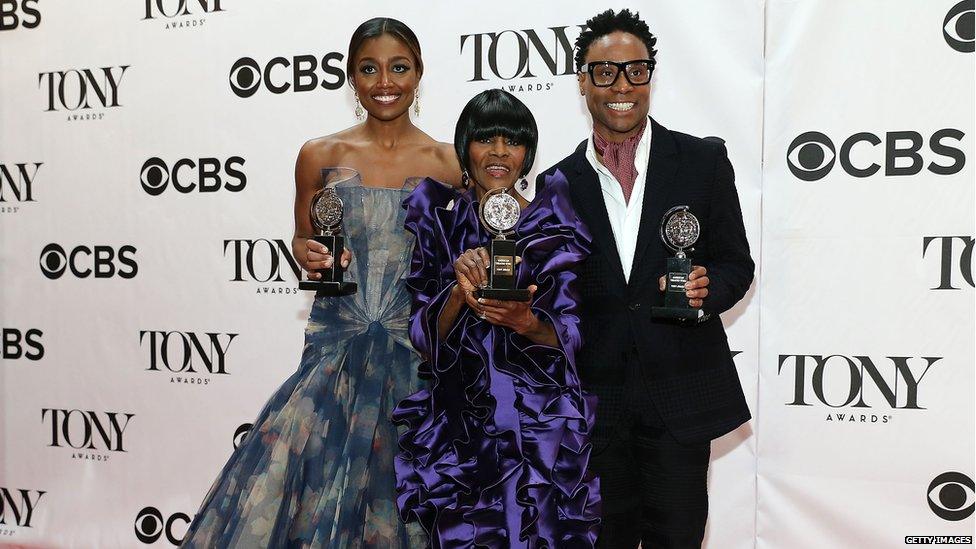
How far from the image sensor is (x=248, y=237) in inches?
135

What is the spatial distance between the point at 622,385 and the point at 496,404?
0.38m

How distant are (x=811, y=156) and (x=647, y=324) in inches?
48.4

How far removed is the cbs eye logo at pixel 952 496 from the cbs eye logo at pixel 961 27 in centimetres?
146

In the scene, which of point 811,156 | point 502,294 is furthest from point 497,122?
point 811,156

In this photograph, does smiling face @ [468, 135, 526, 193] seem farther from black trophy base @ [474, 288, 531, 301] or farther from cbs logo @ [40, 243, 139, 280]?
cbs logo @ [40, 243, 139, 280]

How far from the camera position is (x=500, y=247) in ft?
5.81

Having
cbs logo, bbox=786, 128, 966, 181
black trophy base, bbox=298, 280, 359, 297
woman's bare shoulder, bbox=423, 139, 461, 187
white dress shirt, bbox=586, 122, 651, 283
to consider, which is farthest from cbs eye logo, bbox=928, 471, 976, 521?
black trophy base, bbox=298, 280, 359, 297

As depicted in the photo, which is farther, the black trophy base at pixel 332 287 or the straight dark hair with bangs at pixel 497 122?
the black trophy base at pixel 332 287

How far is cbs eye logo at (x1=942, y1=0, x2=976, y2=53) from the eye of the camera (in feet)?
8.66

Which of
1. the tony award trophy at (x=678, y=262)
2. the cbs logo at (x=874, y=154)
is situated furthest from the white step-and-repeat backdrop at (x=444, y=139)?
the tony award trophy at (x=678, y=262)

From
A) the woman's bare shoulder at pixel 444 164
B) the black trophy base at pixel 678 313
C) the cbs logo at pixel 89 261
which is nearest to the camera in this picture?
the black trophy base at pixel 678 313

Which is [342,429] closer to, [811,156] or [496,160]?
[496,160]

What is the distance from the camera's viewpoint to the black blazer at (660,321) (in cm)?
198

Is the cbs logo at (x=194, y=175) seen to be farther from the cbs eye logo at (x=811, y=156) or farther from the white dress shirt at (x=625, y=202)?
the cbs eye logo at (x=811, y=156)
